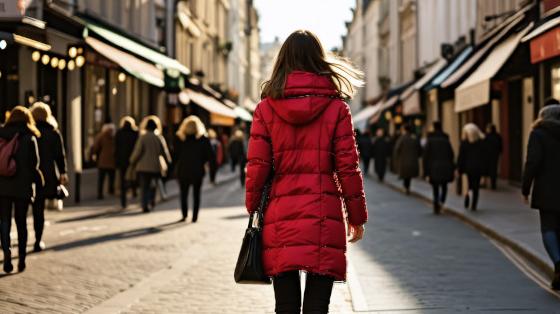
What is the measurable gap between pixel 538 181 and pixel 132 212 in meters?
11.0

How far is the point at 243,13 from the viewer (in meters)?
80.2

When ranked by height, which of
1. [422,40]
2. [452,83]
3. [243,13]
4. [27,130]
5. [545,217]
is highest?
[243,13]

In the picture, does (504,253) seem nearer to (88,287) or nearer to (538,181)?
(538,181)

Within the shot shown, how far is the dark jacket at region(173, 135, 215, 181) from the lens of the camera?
15969 mm

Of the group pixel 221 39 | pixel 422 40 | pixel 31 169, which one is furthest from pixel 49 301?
pixel 221 39

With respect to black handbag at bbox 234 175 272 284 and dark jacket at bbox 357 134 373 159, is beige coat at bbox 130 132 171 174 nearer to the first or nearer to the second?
black handbag at bbox 234 175 272 284

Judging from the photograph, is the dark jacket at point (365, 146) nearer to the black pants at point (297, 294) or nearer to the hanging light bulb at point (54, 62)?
the hanging light bulb at point (54, 62)

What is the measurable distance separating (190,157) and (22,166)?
20.7 ft

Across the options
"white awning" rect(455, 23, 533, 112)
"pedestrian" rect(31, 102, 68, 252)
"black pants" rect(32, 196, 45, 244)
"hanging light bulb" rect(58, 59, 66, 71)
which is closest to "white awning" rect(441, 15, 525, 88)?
"white awning" rect(455, 23, 533, 112)

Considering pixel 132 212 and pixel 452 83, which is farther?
pixel 452 83

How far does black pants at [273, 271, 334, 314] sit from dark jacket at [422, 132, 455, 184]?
1344 centimetres

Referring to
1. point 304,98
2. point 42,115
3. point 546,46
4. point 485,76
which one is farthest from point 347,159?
point 485,76

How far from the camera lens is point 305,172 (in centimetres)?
453

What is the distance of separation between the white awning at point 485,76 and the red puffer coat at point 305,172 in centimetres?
1525
